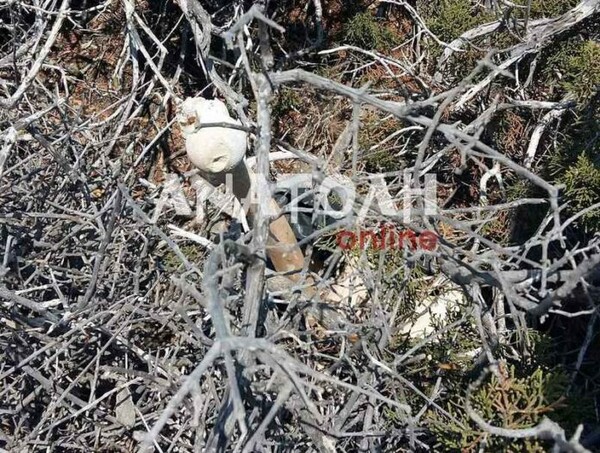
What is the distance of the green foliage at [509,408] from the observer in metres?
1.21

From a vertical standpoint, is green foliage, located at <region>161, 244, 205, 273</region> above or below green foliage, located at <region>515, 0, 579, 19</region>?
below

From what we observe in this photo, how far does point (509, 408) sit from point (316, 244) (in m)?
0.67

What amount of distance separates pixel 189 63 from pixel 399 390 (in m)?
1.21

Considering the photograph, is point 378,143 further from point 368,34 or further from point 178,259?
point 178,259

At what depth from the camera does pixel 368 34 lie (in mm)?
2088

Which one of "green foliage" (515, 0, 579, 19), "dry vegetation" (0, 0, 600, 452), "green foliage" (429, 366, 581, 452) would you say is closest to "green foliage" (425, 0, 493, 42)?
"dry vegetation" (0, 0, 600, 452)

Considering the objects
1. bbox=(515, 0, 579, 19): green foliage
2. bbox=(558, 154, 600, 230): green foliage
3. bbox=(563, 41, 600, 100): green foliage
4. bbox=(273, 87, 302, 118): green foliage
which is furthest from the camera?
bbox=(273, 87, 302, 118): green foliage

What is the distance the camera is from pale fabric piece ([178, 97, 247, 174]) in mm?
1330

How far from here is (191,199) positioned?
200 cm

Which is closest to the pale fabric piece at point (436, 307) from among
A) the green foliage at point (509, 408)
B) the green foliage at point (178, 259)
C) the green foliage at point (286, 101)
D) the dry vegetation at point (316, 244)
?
the dry vegetation at point (316, 244)

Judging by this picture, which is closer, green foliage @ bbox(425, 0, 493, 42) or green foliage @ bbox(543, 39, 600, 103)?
green foliage @ bbox(543, 39, 600, 103)

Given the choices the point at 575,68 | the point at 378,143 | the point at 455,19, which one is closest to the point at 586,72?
the point at 575,68

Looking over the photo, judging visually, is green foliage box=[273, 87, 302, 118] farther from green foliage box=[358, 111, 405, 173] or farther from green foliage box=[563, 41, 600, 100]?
green foliage box=[563, 41, 600, 100]

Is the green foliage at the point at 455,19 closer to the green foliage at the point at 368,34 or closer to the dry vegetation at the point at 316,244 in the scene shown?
the dry vegetation at the point at 316,244
